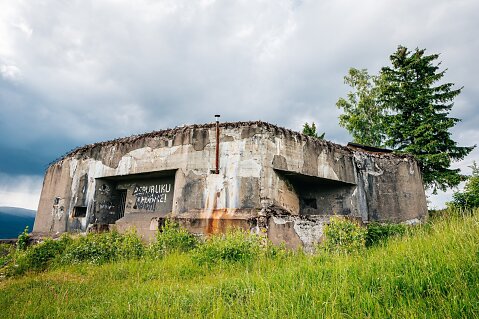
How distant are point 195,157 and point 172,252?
3.21m

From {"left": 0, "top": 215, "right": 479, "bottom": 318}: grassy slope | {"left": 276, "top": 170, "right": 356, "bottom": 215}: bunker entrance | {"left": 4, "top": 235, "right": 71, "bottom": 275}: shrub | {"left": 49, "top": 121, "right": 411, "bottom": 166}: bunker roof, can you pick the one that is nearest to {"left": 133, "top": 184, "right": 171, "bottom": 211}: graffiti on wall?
{"left": 49, "top": 121, "right": 411, "bottom": 166}: bunker roof

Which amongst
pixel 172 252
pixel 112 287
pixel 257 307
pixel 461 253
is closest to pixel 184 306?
pixel 257 307

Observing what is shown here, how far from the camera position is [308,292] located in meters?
3.13

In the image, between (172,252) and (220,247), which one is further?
(172,252)

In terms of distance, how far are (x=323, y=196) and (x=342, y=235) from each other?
4.53 meters

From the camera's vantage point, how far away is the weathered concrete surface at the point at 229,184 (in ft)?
27.5

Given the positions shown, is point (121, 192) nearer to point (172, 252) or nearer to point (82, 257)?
point (82, 257)

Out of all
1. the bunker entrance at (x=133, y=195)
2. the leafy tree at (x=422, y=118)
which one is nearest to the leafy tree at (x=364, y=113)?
the leafy tree at (x=422, y=118)

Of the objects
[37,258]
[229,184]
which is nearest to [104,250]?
[37,258]

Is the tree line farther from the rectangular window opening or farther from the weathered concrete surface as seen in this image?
the rectangular window opening

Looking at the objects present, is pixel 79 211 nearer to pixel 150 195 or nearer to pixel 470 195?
pixel 150 195

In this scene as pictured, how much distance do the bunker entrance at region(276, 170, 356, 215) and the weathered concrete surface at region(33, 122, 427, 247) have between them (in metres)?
0.04

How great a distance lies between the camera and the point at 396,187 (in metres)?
11.0

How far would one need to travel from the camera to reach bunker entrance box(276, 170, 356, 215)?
10508 millimetres
